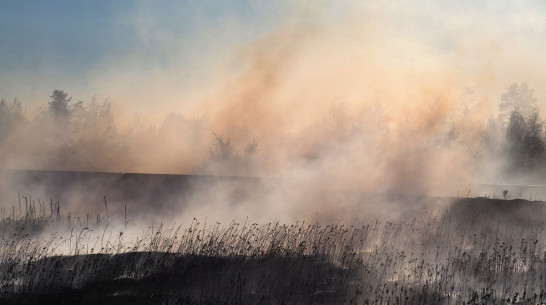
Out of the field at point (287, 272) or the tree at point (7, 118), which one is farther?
the tree at point (7, 118)

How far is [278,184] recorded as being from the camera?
4569 cm

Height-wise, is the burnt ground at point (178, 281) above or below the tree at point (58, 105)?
above

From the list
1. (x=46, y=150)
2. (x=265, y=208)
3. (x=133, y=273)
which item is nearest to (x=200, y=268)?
(x=133, y=273)

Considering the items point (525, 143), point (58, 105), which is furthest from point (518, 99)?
point (58, 105)

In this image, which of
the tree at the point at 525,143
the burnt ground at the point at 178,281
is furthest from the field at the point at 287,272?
the tree at the point at 525,143

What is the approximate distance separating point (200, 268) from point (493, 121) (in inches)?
2516

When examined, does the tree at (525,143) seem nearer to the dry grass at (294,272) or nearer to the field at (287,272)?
the field at (287,272)

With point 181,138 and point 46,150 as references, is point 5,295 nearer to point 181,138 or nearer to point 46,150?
point 46,150

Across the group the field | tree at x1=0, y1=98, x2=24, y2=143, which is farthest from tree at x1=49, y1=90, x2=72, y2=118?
the field

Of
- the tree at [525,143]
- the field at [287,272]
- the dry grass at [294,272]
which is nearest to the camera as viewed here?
the field at [287,272]

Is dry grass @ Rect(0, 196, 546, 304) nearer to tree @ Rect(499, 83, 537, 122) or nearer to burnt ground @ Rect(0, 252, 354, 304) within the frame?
burnt ground @ Rect(0, 252, 354, 304)

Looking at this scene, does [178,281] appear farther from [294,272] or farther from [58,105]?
[58,105]

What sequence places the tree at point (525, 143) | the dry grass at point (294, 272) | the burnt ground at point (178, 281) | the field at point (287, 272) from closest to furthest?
the burnt ground at point (178, 281) → the field at point (287, 272) → the dry grass at point (294, 272) → the tree at point (525, 143)

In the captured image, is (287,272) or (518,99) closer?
(287,272)
